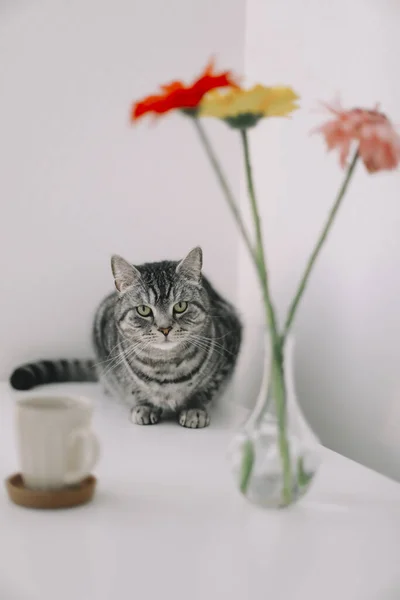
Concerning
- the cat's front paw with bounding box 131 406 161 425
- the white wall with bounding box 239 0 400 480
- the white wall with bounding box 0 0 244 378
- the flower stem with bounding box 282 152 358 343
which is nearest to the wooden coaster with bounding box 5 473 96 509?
the flower stem with bounding box 282 152 358 343

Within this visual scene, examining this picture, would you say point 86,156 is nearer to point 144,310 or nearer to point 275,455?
point 144,310

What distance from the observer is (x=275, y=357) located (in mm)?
843

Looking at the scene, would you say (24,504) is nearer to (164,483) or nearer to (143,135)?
(164,483)

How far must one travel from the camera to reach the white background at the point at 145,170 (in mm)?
1412

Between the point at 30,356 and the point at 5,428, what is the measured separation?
431mm

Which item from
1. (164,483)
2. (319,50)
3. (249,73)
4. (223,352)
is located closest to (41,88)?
(249,73)

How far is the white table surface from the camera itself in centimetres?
68

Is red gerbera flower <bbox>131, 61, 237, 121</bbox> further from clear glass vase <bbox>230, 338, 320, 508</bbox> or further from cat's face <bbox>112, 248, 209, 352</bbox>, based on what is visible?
cat's face <bbox>112, 248, 209, 352</bbox>

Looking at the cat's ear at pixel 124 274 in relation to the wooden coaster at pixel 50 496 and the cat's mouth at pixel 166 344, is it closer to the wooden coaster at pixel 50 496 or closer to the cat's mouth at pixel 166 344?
the cat's mouth at pixel 166 344

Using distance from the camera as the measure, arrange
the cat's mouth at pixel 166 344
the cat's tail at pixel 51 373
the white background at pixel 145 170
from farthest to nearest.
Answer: the cat's tail at pixel 51 373 → the white background at pixel 145 170 → the cat's mouth at pixel 166 344

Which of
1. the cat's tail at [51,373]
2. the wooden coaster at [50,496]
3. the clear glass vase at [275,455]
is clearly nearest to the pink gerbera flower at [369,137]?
the clear glass vase at [275,455]

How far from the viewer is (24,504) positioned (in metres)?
0.86

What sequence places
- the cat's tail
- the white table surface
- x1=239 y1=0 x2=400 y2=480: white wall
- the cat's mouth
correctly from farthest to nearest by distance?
the cat's tail → the cat's mouth → x1=239 y1=0 x2=400 y2=480: white wall → the white table surface

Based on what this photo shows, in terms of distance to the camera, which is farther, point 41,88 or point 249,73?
point 249,73
